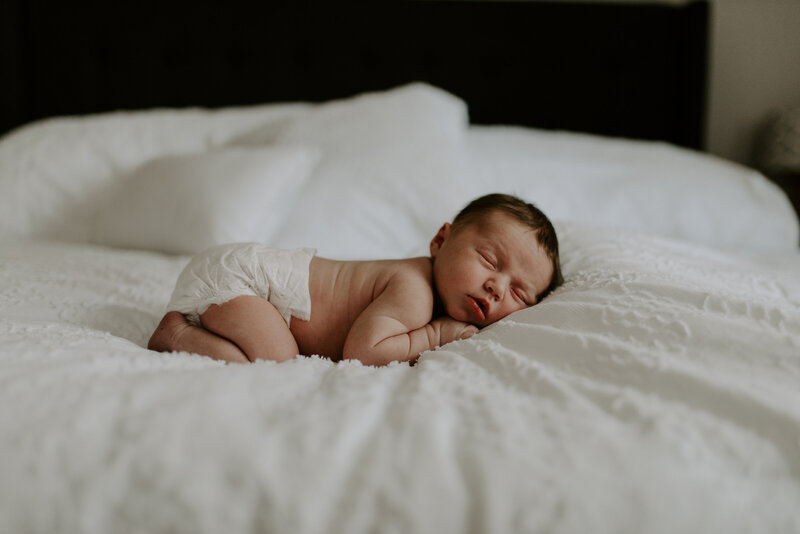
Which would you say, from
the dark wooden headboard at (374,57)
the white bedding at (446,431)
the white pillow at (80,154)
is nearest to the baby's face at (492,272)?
the white bedding at (446,431)

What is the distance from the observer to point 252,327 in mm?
815

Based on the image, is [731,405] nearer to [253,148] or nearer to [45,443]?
[45,443]

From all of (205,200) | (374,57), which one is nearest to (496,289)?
(205,200)

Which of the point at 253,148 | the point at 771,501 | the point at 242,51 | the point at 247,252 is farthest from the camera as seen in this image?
the point at 242,51

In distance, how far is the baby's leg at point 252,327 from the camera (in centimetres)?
81

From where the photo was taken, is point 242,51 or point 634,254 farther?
point 242,51

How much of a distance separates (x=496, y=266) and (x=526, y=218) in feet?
0.34

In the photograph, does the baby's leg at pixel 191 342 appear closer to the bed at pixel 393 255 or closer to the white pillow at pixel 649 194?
the bed at pixel 393 255

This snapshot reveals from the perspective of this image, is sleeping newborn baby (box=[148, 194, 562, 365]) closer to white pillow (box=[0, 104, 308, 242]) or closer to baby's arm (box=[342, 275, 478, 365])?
baby's arm (box=[342, 275, 478, 365])

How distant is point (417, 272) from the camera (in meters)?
0.96

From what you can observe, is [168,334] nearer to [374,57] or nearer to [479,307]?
[479,307]

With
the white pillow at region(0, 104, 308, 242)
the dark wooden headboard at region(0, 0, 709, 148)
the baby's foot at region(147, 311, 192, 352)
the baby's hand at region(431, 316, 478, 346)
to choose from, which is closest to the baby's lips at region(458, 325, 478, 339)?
the baby's hand at region(431, 316, 478, 346)

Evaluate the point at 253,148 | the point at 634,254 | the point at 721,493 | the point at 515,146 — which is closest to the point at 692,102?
the point at 515,146

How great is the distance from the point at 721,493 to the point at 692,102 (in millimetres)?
1982
